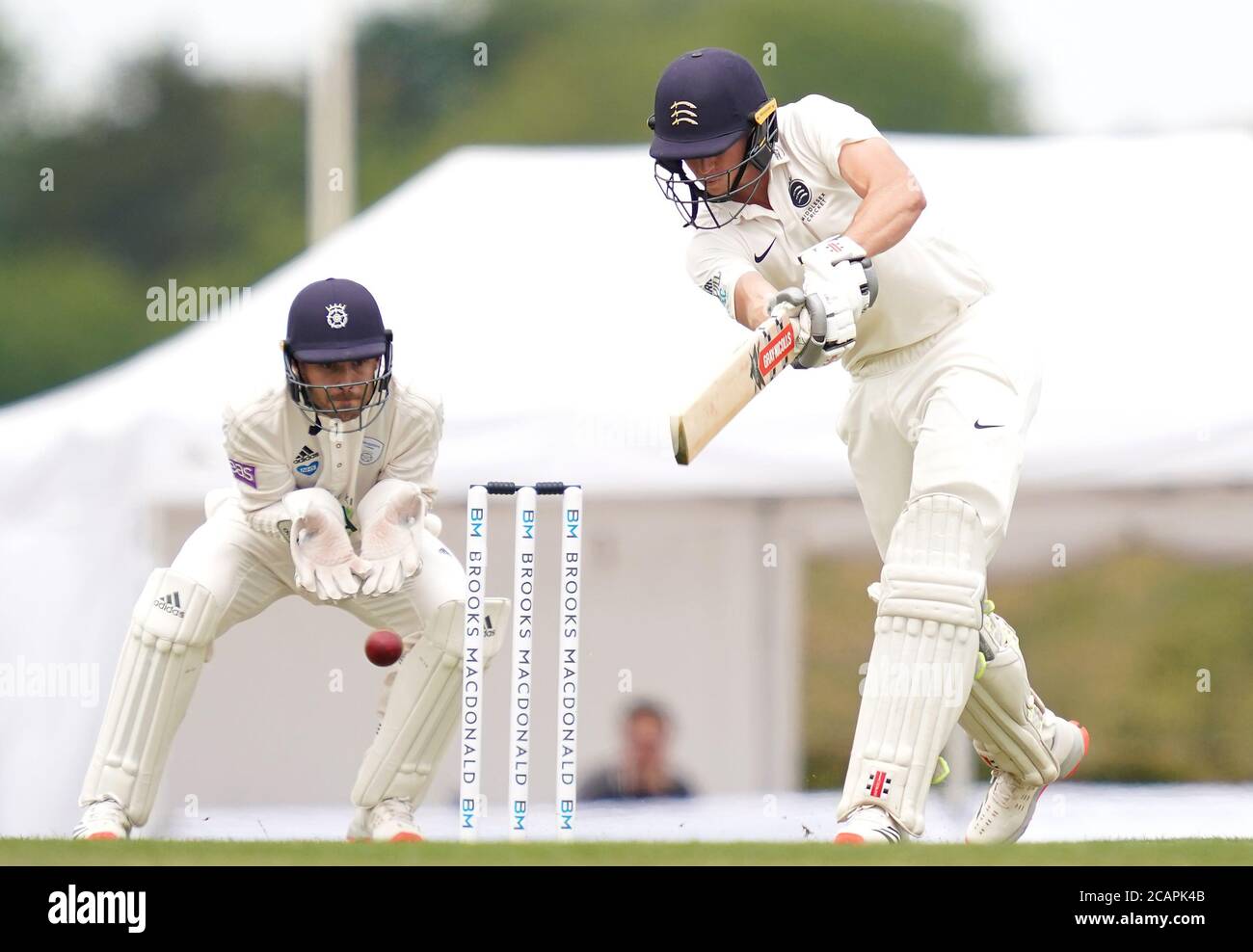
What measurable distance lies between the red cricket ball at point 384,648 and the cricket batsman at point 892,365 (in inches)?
41.2

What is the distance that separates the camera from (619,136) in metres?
27.2

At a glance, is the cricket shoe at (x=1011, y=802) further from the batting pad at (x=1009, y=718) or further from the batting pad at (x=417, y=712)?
the batting pad at (x=417, y=712)

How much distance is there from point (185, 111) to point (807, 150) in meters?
26.9

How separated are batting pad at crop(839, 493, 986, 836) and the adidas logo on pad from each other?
1574 millimetres

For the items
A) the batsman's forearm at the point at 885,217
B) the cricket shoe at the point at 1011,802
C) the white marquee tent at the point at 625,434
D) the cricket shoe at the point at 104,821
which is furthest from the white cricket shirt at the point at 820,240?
the white marquee tent at the point at 625,434

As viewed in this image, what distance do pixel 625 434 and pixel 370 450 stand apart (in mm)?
2298

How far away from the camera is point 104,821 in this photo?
14.2 ft

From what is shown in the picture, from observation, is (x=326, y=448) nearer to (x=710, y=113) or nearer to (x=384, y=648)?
(x=384, y=648)

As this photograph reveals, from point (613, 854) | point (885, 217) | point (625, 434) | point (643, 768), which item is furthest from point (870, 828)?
point (643, 768)

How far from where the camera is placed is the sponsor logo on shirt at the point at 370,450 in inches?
177

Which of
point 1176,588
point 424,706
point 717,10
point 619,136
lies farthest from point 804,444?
point 717,10
